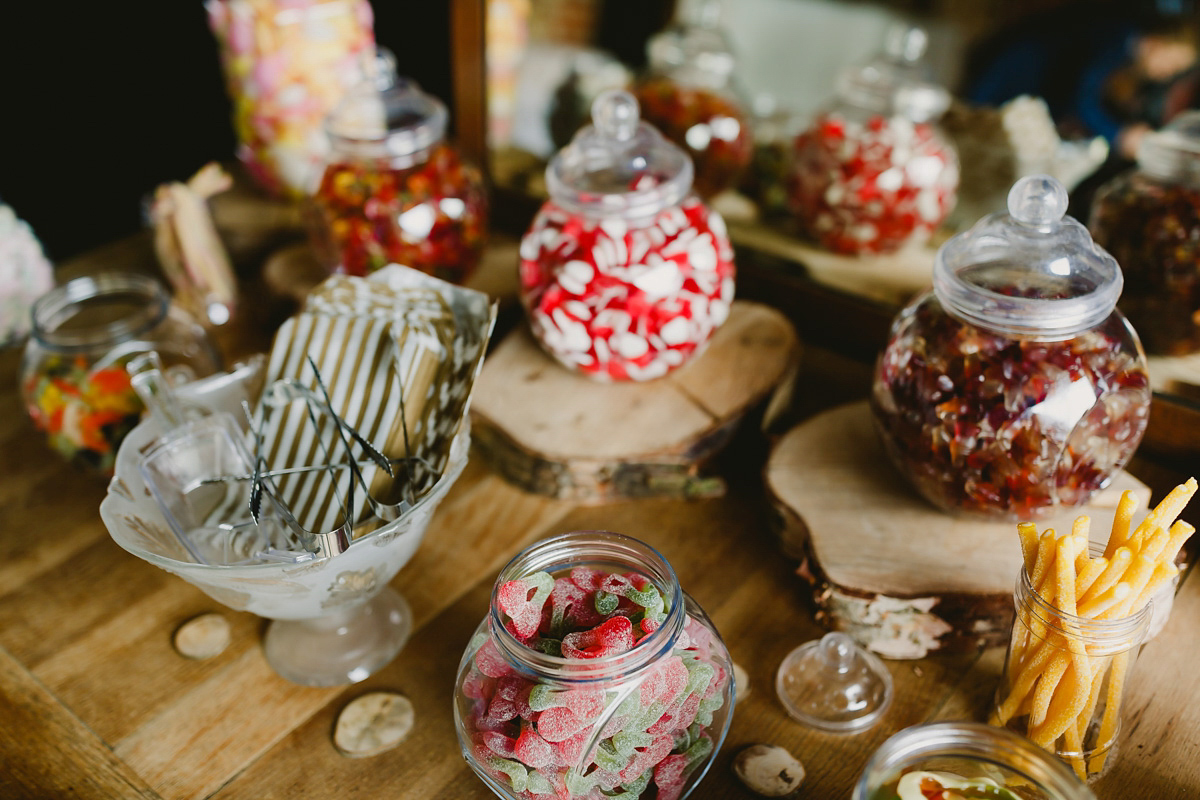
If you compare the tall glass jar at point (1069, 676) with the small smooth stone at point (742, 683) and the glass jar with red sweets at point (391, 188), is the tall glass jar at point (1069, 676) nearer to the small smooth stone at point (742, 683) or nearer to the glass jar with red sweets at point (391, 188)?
the small smooth stone at point (742, 683)

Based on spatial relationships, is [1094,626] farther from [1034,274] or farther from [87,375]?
[87,375]

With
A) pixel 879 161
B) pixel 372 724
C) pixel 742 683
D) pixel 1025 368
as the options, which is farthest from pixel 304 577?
pixel 879 161

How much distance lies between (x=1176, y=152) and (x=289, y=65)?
1.11 m

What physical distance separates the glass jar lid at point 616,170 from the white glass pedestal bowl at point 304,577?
0.99ft

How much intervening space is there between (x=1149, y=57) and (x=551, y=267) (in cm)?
134

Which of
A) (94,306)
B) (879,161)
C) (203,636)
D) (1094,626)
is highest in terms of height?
(879,161)

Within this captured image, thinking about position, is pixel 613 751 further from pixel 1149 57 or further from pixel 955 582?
pixel 1149 57

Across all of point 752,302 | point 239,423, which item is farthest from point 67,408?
point 752,302

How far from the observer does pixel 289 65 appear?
123cm

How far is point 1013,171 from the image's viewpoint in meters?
1.15

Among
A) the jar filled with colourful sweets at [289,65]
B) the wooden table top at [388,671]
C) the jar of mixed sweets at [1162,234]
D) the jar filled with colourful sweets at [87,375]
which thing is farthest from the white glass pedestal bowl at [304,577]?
the jar of mixed sweets at [1162,234]

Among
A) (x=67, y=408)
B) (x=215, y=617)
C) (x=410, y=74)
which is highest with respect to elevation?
(x=410, y=74)

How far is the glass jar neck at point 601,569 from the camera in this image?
1.88ft

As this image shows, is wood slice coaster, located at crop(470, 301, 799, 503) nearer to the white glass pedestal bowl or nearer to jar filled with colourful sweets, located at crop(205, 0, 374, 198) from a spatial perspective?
the white glass pedestal bowl
